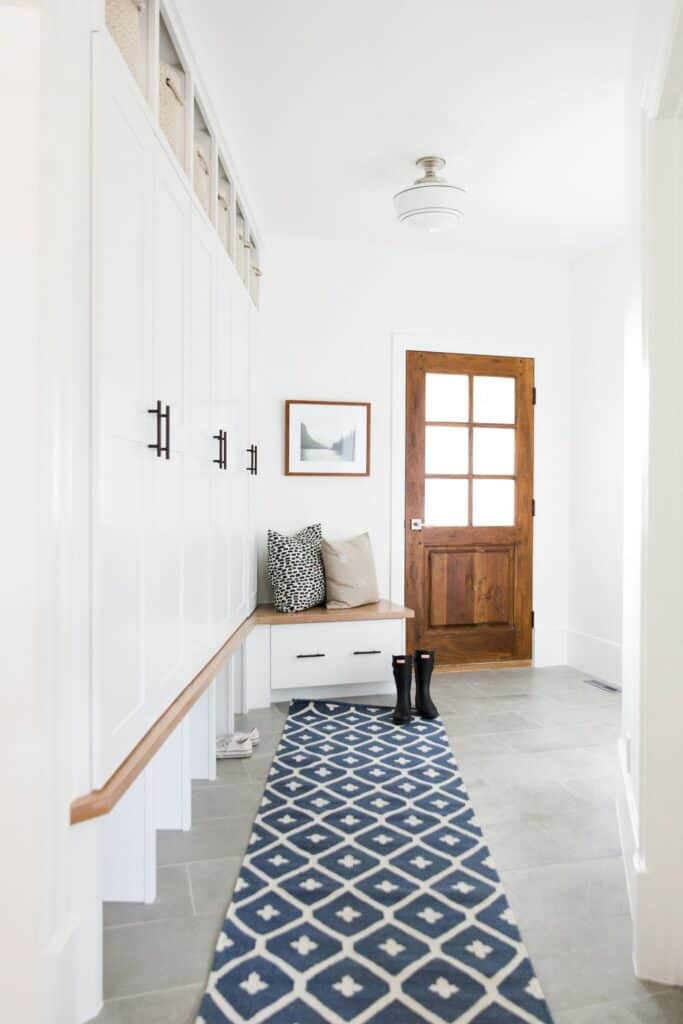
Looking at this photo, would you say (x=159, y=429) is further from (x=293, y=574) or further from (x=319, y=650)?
(x=319, y=650)

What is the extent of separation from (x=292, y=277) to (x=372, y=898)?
3.43 metres

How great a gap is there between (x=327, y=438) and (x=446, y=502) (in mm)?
904

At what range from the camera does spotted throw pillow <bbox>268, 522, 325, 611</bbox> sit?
149 inches

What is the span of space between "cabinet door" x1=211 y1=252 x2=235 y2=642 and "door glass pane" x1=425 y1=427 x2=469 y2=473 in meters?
1.72

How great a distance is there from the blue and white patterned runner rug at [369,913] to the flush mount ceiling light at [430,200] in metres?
2.56

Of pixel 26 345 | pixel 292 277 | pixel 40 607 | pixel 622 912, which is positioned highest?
pixel 292 277

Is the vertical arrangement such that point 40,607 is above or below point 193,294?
below

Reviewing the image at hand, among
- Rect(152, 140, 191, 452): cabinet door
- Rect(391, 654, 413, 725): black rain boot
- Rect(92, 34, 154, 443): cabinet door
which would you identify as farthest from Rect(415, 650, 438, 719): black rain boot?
Rect(92, 34, 154, 443): cabinet door

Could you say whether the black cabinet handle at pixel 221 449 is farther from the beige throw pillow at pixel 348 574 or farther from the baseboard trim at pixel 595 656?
the baseboard trim at pixel 595 656

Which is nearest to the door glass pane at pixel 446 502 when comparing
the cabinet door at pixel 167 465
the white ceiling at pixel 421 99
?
the white ceiling at pixel 421 99

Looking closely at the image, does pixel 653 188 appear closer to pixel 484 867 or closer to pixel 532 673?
pixel 484 867

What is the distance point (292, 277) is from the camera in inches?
166

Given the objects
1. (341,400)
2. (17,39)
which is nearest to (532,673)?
(341,400)

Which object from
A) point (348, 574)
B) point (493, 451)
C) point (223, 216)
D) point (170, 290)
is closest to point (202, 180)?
point (223, 216)
